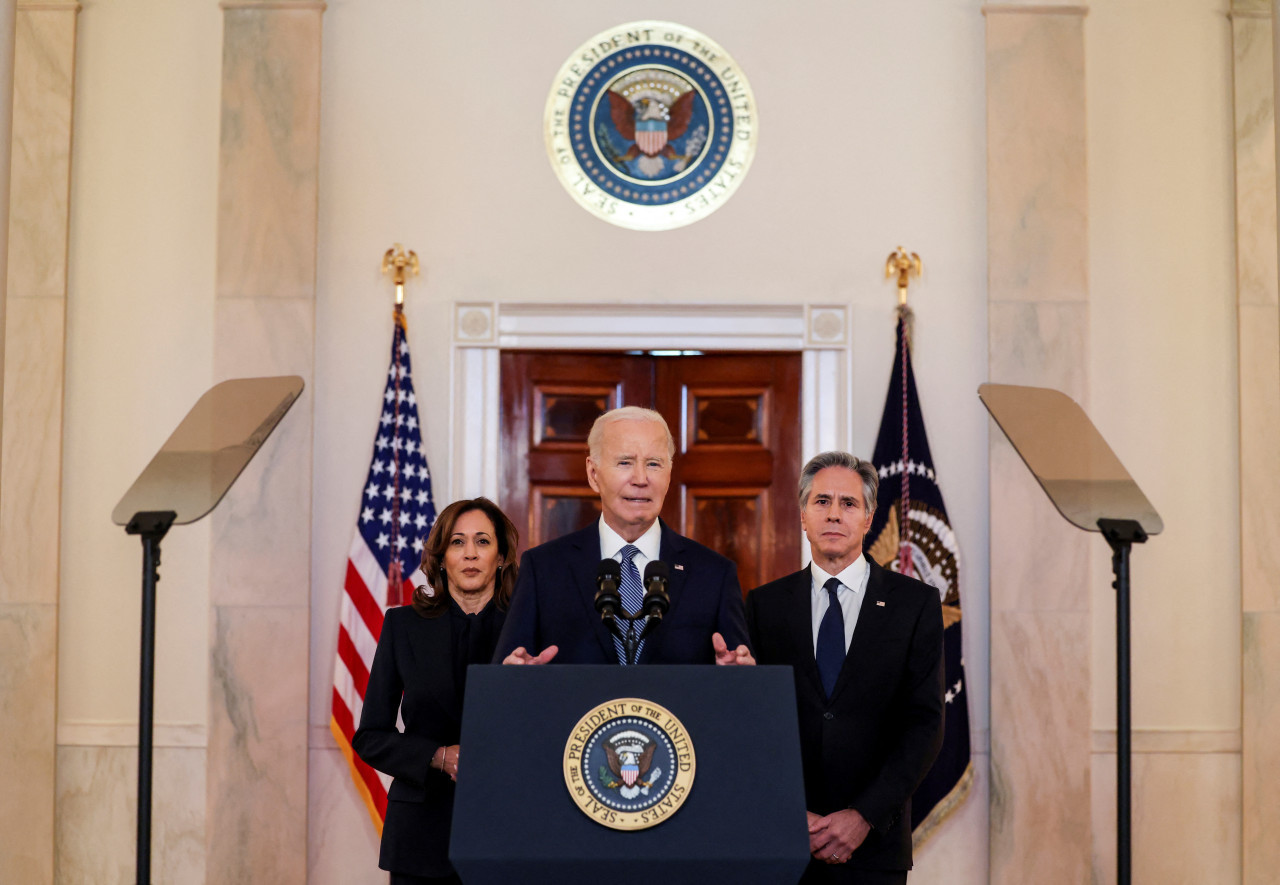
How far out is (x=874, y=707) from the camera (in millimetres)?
3260

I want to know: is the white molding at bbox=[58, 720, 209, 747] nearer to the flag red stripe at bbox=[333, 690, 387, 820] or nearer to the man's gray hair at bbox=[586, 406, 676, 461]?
the flag red stripe at bbox=[333, 690, 387, 820]

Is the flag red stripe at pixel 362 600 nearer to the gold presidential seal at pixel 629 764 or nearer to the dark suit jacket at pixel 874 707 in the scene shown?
the dark suit jacket at pixel 874 707

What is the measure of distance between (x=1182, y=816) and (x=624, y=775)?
418 cm

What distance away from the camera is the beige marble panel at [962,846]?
529cm

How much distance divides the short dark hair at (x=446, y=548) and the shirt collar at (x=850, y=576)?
0.89 meters

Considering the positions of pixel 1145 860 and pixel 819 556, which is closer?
pixel 819 556

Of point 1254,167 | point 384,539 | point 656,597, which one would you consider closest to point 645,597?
point 656,597

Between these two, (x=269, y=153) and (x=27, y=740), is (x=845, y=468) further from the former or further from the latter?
(x=27, y=740)

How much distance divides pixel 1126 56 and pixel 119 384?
499 centimetres

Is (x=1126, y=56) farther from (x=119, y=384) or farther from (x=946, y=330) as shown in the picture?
(x=119, y=384)

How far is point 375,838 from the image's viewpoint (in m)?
5.31

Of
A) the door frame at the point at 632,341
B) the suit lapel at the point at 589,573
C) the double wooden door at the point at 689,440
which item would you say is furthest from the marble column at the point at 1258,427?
the suit lapel at the point at 589,573

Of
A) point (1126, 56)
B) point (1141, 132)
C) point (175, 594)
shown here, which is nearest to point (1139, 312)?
point (1141, 132)

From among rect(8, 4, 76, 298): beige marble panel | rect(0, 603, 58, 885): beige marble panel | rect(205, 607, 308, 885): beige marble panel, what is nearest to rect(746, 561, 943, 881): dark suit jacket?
rect(205, 607, 308, 885): beige marble panel
